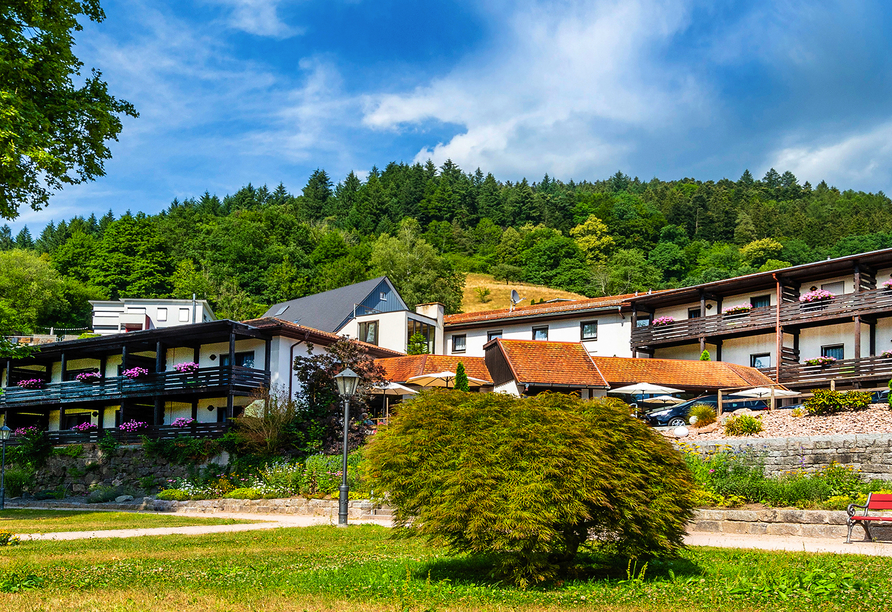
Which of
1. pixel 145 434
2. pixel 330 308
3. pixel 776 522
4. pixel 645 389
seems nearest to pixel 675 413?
pixel 645 389

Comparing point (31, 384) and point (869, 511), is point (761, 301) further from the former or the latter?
point (31, 384)

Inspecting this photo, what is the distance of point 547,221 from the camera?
130125 millimetres

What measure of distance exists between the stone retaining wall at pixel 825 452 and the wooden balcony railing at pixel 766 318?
18.5 meters

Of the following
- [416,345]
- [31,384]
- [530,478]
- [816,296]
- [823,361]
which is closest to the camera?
[530,478]

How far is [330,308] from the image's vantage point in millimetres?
47531

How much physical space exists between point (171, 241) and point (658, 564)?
317 feet

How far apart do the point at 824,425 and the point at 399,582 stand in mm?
16537

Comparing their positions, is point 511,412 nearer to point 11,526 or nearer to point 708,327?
point 11,526

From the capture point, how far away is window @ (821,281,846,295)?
35250 mm

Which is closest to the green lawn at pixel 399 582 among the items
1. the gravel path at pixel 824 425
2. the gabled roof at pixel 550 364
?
the gravel path at pixel 824 425

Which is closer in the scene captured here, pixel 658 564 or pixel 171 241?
pixel 658 564

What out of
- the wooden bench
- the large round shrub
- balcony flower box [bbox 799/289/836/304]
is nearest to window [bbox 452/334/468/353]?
balcony flower box [bbox 799/289/836/304]

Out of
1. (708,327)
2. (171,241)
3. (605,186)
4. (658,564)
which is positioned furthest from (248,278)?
(605,186)

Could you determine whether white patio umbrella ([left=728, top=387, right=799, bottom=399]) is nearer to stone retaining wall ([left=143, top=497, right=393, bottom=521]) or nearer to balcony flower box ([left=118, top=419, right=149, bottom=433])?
stone retaining wall ([left=143, top=497, right=393, bottom=521])
